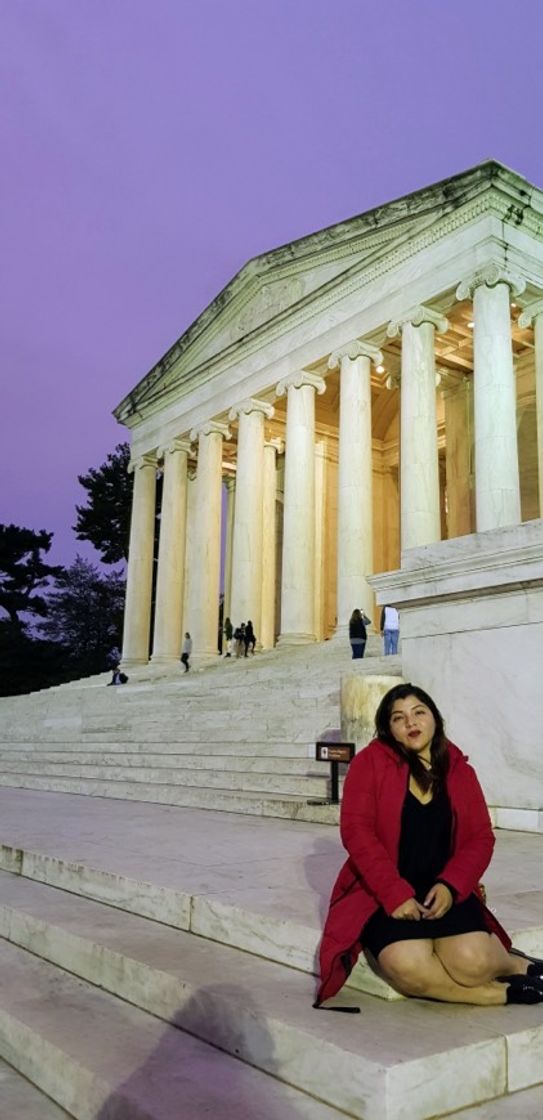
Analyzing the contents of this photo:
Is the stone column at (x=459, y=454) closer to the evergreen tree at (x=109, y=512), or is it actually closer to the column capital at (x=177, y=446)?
the column capital at (x=177, y=446)

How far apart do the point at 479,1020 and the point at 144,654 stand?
1425 inches

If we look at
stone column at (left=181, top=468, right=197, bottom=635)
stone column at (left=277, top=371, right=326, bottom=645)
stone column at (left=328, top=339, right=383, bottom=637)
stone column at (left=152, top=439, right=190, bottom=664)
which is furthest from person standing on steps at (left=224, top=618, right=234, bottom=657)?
stone column at (left=181, top=468, right=197, bottom=635)

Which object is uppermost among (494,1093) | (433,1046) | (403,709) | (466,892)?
(403,709)

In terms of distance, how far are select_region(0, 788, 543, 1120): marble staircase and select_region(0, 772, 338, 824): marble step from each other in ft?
10.7

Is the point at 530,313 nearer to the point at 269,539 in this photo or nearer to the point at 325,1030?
the point at 269,539

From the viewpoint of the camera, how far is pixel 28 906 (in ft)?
21.4

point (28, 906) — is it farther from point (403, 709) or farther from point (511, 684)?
point (511, 684)

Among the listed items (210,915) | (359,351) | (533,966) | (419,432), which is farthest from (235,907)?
(359,351)

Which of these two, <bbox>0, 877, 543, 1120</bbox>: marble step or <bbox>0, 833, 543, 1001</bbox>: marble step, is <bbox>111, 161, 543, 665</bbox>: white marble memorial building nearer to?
<bbox>0, 833, 543, 1001</bbox>: marble step

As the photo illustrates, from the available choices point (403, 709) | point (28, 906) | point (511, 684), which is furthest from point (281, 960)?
point (511, 684)

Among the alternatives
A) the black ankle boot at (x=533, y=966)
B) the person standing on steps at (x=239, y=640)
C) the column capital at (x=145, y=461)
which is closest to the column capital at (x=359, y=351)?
the person standing on steps at (x=239, y=640)

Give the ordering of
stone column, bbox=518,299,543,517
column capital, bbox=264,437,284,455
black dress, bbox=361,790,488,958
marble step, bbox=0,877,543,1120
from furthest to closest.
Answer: column capital, bbox=264,437,284,455
stone column, bbox=518,299,543,517
black dress, bbox=361,790,488,958
marble step, bbox=0,877,543,1120

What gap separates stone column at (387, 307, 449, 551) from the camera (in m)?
26.3

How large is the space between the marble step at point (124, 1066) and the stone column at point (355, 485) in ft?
76.7
